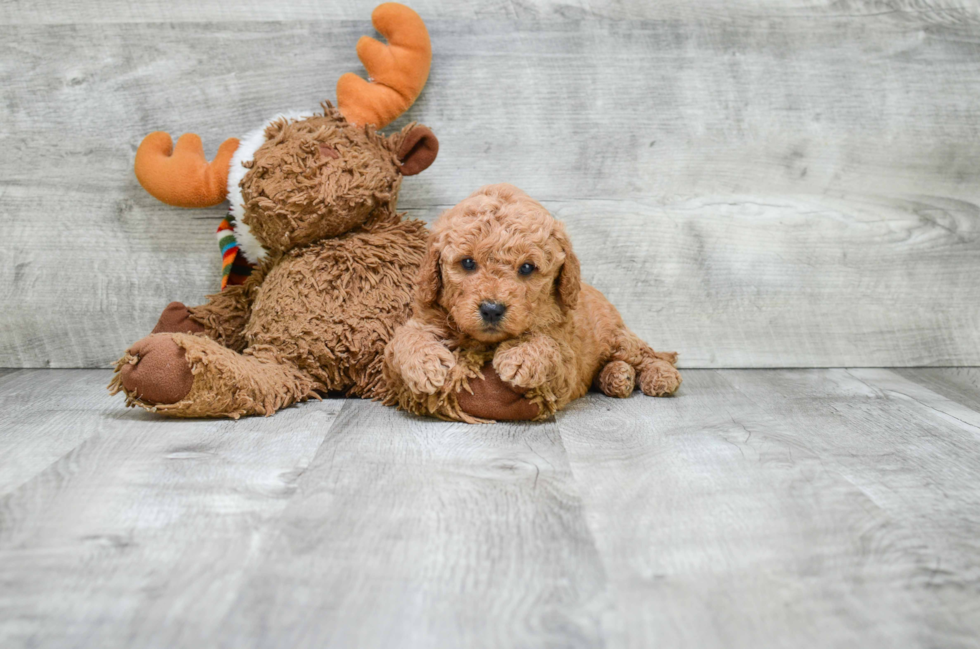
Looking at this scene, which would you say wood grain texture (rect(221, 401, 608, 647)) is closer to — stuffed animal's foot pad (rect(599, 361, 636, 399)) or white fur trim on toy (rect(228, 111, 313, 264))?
stuffed animal's foot pad (rect(599, 361, 636, 399))

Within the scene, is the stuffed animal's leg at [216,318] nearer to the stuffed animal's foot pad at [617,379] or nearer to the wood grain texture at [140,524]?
the wood grain texture at [140,524]

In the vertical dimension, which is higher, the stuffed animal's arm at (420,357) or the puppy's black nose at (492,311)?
the puppy's black nose at (492,311)

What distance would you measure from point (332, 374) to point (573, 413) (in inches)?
15.6

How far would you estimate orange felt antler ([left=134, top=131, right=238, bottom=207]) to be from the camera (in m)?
1.32

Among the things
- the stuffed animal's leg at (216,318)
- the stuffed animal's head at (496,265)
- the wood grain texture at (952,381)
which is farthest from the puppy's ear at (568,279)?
the wood grain texture at (952,381)

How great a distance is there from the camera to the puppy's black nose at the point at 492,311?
40.7 inches

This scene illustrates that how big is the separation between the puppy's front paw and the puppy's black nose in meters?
0.06

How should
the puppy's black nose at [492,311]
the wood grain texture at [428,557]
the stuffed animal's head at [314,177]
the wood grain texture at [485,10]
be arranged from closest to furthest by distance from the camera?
the wood grain texture at [428,557] → the puppy's black nose at [492,311] → the stuffed animal's head at [314,177] → the wood grain texture at [485,10]

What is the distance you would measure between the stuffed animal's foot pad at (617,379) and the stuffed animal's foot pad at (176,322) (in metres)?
0.72

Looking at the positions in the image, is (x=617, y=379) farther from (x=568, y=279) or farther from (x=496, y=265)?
(x=496, y=265)

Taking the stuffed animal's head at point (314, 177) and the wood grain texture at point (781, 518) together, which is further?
the stuffed animal's head at point (314, 177)

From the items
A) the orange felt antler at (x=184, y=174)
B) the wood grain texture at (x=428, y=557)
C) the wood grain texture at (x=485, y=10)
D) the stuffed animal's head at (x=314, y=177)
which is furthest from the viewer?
the wood grain texture at (x=485, y=10)

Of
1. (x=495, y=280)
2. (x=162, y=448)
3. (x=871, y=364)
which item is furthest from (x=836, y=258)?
(x=162, y=448)

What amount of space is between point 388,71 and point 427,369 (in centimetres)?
58
